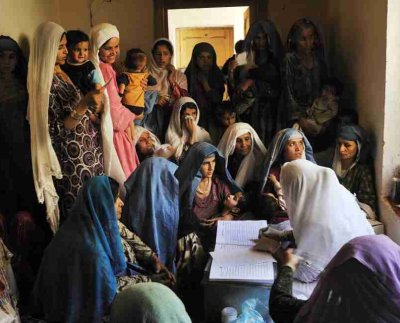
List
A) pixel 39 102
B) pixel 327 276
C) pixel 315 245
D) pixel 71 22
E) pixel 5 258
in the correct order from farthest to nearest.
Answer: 1. pixel 71 22
2. pixel 39 102
3. pixel 5 258
4. pixel 315 245
5. pixel 327 276

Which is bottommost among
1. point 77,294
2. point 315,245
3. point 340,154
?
point 77,294

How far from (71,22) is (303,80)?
1.78 meters

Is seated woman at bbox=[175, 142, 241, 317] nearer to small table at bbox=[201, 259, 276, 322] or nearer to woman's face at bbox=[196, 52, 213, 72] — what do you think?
small table at bbox=[201, 259, 276, 322]

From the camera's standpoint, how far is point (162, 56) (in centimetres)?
359

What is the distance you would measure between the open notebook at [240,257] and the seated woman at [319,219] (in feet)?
0.50

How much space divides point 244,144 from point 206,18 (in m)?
1.80

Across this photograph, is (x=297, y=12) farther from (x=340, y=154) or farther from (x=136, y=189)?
(x=136, y=189)

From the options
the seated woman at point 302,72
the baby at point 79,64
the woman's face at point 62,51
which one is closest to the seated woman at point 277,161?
the seated woman at point 302,72

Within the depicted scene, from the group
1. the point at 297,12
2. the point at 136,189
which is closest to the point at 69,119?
the point at 136,189

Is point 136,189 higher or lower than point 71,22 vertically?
lower

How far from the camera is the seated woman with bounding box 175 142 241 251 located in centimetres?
286

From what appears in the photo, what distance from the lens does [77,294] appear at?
2166 mm

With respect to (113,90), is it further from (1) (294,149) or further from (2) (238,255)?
(2) (238,255)

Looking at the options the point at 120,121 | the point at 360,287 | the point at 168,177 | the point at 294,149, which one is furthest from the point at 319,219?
the point at 120,121
